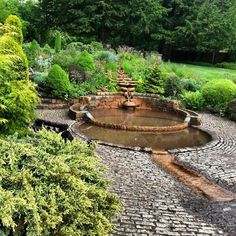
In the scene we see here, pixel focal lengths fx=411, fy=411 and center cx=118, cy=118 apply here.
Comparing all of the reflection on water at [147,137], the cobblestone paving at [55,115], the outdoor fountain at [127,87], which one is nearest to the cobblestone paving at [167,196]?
the reflection on water at [147,137]

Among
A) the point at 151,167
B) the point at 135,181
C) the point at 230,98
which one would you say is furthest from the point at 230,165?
the point at 230,98

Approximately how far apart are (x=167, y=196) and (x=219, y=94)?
32.2 ft

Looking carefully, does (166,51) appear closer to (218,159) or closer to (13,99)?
(218,159)

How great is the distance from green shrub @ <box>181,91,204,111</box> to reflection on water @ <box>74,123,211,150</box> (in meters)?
4.18

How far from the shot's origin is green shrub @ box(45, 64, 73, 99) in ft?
50.3

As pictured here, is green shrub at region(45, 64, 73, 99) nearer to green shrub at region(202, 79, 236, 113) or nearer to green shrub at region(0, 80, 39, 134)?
green shrub at region(202, 79, 236, 113)

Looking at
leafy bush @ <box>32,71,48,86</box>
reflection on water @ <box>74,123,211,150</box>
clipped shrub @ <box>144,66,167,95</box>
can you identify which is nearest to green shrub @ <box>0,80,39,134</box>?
reflection on water @ <box>74,123,211,150</box>

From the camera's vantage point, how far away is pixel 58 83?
15.3 m

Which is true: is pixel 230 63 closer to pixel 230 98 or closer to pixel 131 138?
pixel 230 98

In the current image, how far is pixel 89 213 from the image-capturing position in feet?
14.3

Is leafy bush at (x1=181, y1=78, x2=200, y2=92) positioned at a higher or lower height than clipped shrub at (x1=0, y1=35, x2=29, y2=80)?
lower

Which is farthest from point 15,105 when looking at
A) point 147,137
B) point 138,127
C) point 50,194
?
point 138,127

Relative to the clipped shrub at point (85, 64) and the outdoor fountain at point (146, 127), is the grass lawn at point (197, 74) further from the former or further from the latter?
the clipped shrub at point (85, 64)

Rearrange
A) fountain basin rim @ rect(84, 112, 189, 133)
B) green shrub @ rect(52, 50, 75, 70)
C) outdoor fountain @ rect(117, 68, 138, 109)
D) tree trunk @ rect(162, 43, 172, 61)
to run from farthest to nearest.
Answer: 1. tree trunk @ rect(162, 43, 172, 61)
2. green shrub @ rect(52, 50, 75, 70)
3. outdoor fountain @ rect(117, 68, 138, 109)
4. fountain basin rim @ rect(84, 112, 189, 133)
